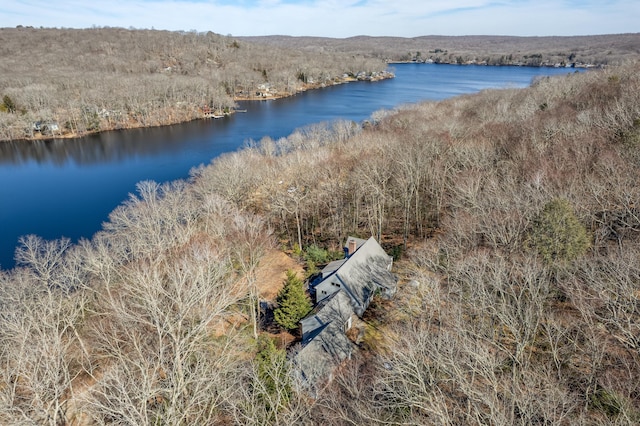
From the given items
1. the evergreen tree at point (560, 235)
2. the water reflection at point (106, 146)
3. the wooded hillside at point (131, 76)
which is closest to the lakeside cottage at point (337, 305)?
the evergreen tree at point (560, 235)

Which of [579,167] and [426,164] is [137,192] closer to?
[426,164]

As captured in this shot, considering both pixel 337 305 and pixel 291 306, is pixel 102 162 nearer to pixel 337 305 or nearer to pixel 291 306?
pixel 291 306

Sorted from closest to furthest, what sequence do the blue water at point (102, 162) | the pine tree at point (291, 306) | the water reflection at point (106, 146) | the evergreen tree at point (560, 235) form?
1. the evergreen tree at point (560, 235)
2. the pine tree at point (291, 306)
3. the blue water at point (102, 162)
4. the water reflection at point (106, 146)

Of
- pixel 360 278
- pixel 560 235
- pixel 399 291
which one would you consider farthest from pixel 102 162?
pixel 560 235

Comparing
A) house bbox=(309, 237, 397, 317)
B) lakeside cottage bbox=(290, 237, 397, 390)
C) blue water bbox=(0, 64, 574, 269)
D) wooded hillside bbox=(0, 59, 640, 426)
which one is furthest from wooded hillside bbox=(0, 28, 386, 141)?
lakeside cottage bbox=(290, 237, 397, 390)

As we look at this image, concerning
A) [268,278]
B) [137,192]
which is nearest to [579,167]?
[268,278]

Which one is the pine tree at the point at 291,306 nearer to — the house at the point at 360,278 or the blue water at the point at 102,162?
the house at the point at 360,278
